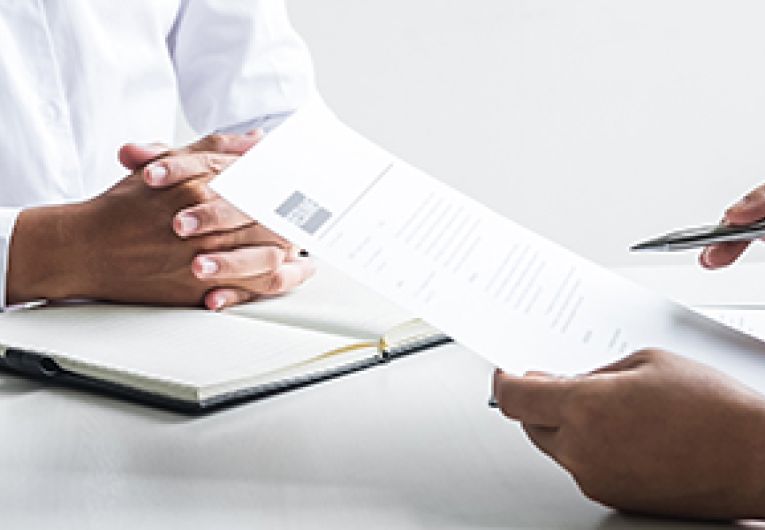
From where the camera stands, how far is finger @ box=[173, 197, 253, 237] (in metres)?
0.89

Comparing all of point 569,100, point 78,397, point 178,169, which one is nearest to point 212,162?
point 178,169

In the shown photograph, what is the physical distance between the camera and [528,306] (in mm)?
643

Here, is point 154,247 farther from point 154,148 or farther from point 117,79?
point 117,79

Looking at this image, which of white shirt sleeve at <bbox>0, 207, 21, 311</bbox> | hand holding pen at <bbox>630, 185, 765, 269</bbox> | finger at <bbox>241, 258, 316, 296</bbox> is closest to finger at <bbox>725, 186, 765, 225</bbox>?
hand holding pen at <bbox>630, 185, 765, 269</bbox>

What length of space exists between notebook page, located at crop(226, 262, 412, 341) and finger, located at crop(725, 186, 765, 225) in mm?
245

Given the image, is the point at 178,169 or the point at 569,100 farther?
the point at 569,100

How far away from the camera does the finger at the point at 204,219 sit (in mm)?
886

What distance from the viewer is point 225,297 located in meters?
0.87

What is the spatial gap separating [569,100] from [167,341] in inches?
74.2

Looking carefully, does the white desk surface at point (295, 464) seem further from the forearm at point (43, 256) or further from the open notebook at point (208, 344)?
the forearm at point (43, 256)

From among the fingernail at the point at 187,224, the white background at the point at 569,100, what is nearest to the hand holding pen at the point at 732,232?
the fingernail at the point at 187,224

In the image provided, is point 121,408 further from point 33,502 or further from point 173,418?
point 33,502

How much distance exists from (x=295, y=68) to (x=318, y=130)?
48cm

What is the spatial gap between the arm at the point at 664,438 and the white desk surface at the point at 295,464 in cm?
2
